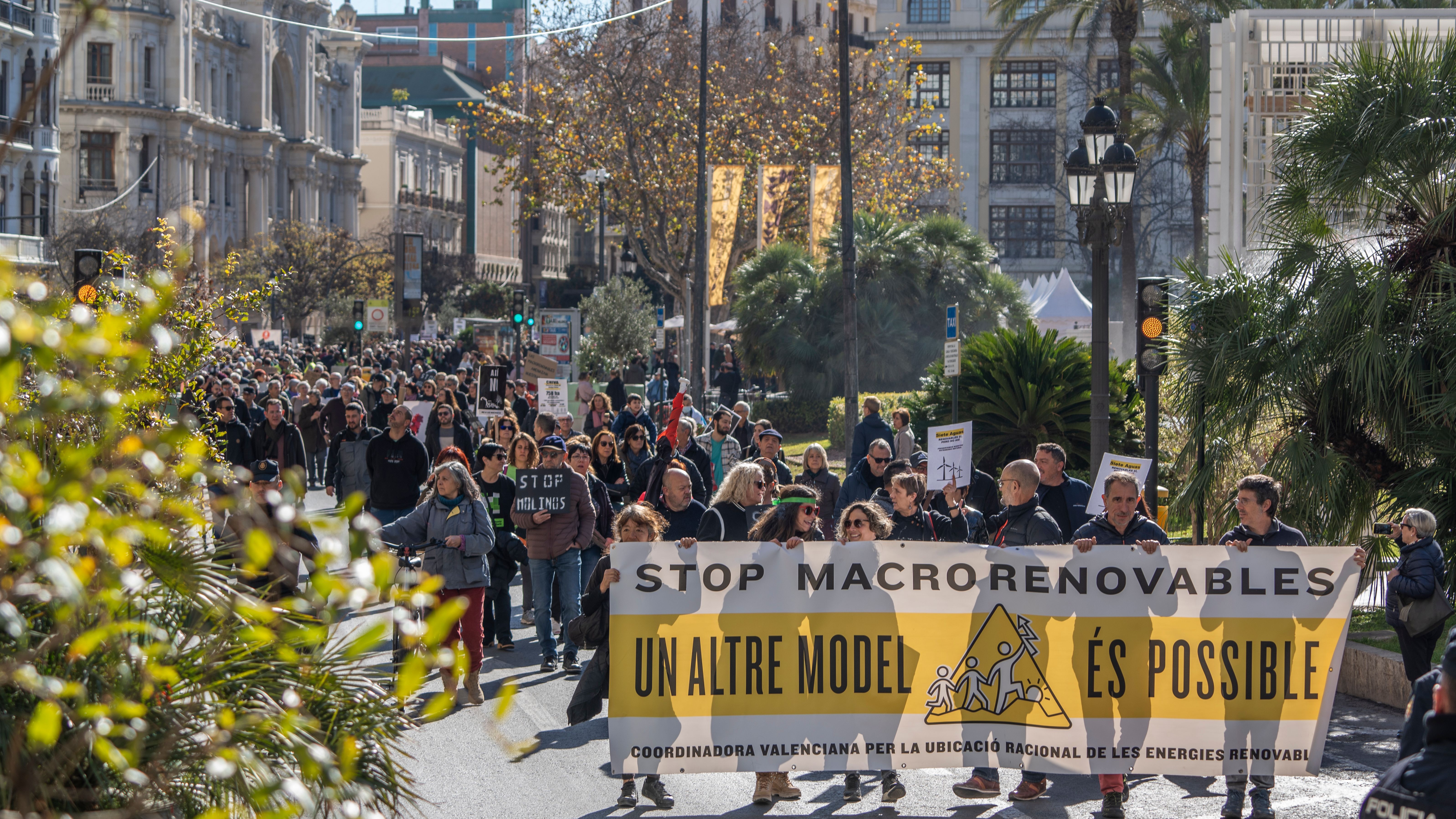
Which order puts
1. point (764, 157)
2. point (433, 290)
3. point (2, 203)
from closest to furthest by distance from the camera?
1. point (764, 157)
2. point (2, 203)
3. point (433, 290)

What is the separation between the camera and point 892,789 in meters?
7.55

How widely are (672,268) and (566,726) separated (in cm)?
3297

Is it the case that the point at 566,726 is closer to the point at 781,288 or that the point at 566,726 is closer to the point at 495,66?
the point at 781,288

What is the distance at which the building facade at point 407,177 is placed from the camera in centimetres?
11688

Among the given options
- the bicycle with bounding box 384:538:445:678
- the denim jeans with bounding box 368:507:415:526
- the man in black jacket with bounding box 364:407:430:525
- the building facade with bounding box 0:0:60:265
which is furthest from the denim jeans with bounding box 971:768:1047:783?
the building facade with bounding box 0:0:60:265

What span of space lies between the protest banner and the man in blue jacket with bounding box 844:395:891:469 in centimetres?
806

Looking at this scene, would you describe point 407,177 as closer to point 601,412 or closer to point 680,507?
point 601,412

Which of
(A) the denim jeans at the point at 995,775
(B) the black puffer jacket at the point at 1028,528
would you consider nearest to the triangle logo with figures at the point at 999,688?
(A) the denim jeans at the point at 995,775

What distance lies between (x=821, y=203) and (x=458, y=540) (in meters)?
20.8

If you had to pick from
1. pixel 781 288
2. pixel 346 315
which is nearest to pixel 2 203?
pixel 346 315

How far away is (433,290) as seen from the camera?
102 m

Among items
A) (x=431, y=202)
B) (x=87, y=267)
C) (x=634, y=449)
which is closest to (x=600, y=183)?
(x=634, y=449)

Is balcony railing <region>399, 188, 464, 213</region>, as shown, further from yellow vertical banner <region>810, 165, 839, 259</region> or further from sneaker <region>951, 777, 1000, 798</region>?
sneaker <region>951, 777, 1000, 798</region>

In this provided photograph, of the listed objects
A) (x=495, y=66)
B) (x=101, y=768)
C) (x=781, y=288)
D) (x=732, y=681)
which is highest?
(x=495, y=66)
